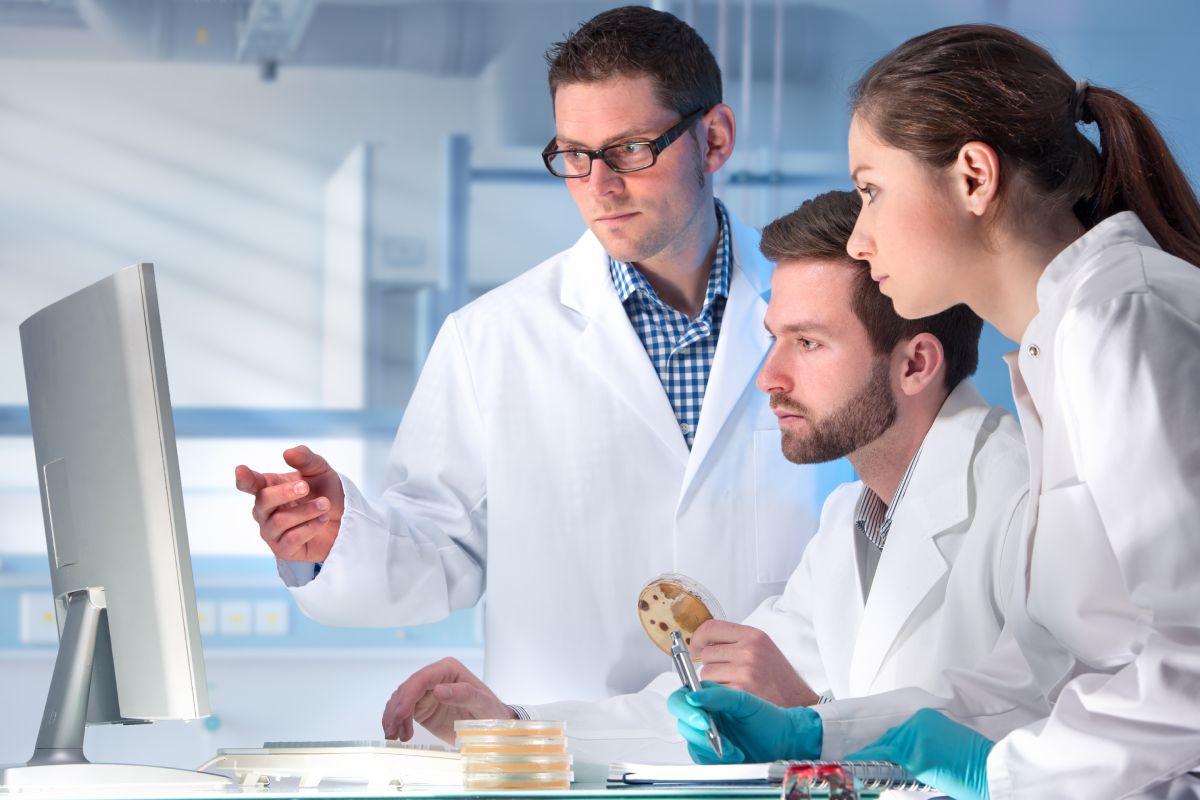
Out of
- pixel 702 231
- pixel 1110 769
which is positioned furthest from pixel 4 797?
pixel 702 231

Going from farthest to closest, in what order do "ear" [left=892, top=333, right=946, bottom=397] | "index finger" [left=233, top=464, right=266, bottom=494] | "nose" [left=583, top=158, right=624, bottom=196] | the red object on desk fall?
"nose" [left=583, top=158, right=624, bottom=196] < "ear" [left=892, top=333, right=946, bottom=397] < "index finger" [left=233, top=464, right=266, bottom=494] < the red object on desk

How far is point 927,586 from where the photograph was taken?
158 cm

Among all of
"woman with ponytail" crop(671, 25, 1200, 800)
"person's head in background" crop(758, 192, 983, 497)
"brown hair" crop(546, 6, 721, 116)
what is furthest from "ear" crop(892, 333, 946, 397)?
"brown hair" crop(546, 6, 721, 116)

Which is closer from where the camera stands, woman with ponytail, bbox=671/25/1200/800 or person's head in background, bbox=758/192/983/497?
woman with ponytail, bbox=671/25/1200/800

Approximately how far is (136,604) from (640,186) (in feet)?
3.51

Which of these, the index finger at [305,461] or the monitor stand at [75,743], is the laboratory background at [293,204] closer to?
the index finger at [305,461]

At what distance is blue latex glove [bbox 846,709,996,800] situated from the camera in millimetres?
1102

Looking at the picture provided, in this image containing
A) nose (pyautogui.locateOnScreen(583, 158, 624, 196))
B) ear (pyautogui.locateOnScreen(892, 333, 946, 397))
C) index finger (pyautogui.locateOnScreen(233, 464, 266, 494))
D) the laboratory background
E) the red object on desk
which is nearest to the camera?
the red object on desk

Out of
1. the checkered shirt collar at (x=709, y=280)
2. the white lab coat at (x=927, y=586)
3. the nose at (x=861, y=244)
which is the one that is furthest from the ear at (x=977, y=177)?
the checkered shirt collar at (x=709, y=280)

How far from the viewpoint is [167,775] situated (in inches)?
46.1

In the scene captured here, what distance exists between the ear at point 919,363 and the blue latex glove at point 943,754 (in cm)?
69

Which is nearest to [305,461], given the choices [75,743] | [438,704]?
[438,704]

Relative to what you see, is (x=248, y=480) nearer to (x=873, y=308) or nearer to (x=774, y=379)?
(x=774, y=379)

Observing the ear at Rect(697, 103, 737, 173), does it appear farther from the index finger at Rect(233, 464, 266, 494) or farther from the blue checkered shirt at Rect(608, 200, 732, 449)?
the index finger at Rect(233, 464, 266, 494)
